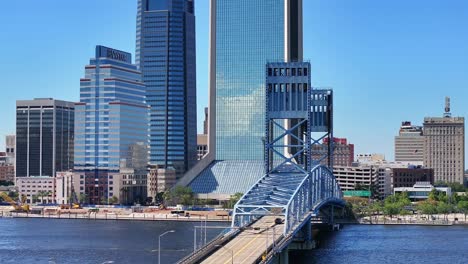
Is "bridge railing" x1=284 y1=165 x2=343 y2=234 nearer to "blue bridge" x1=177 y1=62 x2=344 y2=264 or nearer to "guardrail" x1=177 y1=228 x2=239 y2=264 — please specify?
"blue bridge" x1=177 y1=62 x2=344 y2=264

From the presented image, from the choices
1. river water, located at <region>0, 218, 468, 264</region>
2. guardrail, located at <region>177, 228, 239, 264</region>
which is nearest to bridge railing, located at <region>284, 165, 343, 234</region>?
guardrail, located at <region>177, 228, 239, 264</region>

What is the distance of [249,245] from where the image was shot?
10656 cm

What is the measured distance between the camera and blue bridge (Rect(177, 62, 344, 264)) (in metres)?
104

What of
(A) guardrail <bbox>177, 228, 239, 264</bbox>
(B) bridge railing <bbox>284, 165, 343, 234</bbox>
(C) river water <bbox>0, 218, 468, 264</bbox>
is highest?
(B) bridge railing <bbox>284, 165, 343, 234</bbox>

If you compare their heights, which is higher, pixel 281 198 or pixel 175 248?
pixel 281 198

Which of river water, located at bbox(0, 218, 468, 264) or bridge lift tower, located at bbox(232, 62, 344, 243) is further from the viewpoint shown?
river water, located at bbox(0, 218, 468, 264)

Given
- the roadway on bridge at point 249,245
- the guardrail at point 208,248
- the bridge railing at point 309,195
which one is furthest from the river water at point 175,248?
the guardrail at point 208,248

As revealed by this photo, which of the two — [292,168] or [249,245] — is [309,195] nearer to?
[292,168]

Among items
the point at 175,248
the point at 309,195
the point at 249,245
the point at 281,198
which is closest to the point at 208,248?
the point at 249,245

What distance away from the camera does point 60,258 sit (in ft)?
483

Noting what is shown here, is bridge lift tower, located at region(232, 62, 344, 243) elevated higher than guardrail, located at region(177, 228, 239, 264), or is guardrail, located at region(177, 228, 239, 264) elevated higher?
→ bridge lift tower, located at region(232, 62, 344, 243)

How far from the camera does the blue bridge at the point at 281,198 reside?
104 meters

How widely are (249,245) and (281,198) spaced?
2371 cm

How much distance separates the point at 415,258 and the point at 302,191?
2436cm
